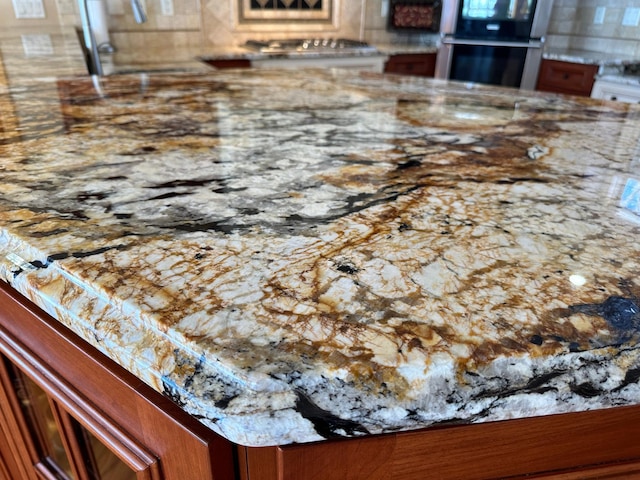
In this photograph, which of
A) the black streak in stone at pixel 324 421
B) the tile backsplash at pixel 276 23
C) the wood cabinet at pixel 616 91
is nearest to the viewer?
the black streak in stone at pixel 324 421

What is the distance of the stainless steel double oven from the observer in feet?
9.36

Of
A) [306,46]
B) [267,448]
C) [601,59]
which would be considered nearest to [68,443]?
[267,448]

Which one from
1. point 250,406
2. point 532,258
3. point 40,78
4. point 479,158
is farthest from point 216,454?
point 40,78

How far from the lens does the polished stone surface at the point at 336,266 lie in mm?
320

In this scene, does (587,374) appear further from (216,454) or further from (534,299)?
(216,454)

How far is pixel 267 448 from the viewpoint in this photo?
1.17 feet

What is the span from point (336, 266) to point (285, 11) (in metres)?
3.22

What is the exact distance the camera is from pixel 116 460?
20.0 inches

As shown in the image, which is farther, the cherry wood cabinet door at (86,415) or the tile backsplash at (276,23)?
the tile backsplash at (276,23)

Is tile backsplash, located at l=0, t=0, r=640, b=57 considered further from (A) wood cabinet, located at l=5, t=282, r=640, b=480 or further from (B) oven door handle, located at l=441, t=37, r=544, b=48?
(A) wood cabinet, located at l=5, t=282, r=640, b=480

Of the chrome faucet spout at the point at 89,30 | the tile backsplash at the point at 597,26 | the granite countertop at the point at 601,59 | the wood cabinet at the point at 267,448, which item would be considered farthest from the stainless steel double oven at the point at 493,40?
the wood cabinet at the point at 267,448

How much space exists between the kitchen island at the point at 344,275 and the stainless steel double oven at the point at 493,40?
2.48 meters

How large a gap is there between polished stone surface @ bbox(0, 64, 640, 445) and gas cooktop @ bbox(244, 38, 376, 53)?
2.18 m

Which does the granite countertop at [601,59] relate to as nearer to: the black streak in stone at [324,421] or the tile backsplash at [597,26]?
the tile backsplash at [597,26]
